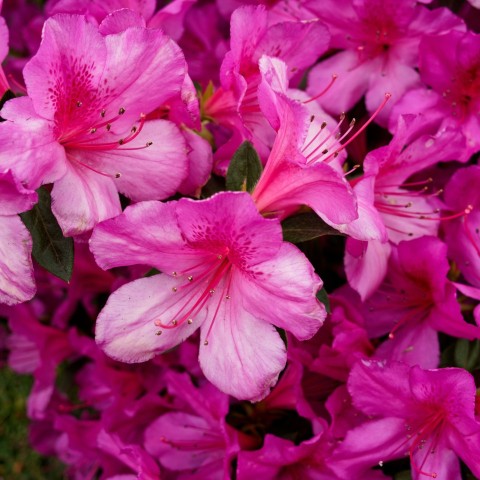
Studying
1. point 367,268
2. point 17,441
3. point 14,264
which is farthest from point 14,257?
point 17,441

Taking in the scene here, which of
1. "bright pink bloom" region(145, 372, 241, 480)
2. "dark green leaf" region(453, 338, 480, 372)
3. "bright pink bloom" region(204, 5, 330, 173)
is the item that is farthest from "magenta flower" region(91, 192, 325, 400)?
"dark green leaf" region(453, 338, 480, 372)

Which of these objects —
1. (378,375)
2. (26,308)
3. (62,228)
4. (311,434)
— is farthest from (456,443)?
(26,308)

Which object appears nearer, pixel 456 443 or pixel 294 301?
pixel 294 301

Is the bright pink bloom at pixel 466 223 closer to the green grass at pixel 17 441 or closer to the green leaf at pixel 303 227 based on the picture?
the green leaf at pixel 303 227

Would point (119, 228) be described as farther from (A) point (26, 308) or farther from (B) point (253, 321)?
(A) point (26, 308)

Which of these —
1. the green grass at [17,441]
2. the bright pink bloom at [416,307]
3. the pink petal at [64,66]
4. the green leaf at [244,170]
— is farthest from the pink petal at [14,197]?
the green grass at [17,441]

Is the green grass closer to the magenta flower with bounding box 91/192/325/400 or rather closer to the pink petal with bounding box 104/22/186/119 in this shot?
the magenta flower with bounding box 91/192/325/400

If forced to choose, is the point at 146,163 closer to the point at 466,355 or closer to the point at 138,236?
the point at 138,236
